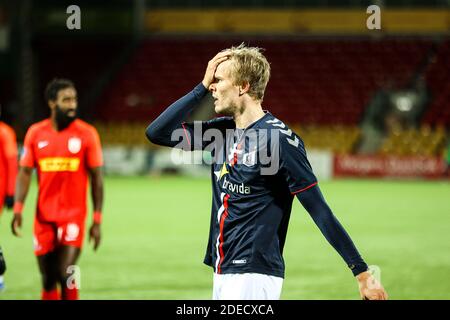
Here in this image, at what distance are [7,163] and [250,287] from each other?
4.71 meters

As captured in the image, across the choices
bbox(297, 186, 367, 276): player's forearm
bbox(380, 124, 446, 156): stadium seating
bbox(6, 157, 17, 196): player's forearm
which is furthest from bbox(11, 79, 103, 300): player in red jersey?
bbox(380, 124, 446, 156): stadium seating

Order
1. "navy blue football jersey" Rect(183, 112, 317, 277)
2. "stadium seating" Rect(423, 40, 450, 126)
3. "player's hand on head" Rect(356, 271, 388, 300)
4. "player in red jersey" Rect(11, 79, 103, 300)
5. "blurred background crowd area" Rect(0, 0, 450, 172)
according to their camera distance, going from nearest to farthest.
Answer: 1. "player's hand on head" Rect(356, 271, 388, 300)
2. "navy blue football jersey" Rect(183, 112, 317, 277)
3. "player in red jersey" Rect(11, 79, 103, 300)
4. "blurred background crowd area" Rect(0, 0, 450, 172)
5. "stadium seating" Rect(423, 40, 450, 126)

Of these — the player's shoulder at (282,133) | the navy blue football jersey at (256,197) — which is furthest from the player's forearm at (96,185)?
the player's shoulder at (282,133)

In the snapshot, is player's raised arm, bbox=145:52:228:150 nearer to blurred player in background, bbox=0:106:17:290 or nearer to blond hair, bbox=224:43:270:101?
blond hair, bbox=224:43:270:101

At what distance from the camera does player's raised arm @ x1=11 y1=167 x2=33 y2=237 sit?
291 inches

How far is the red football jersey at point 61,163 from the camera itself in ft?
23.4

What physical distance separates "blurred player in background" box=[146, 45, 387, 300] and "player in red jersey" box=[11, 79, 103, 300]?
3.01m

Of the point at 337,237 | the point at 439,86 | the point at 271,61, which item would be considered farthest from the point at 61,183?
the point at 271,61

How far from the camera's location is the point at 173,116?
439 centimetres

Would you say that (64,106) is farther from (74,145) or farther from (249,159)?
(249,159)

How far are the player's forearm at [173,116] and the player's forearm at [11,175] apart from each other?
4034mm

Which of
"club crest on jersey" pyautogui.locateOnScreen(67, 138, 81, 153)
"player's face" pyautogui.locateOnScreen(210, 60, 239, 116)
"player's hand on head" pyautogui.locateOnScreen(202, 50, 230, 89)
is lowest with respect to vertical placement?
"club crest on jersey" pyautogui.locateOnScreen(67, 138, 81, 153)
